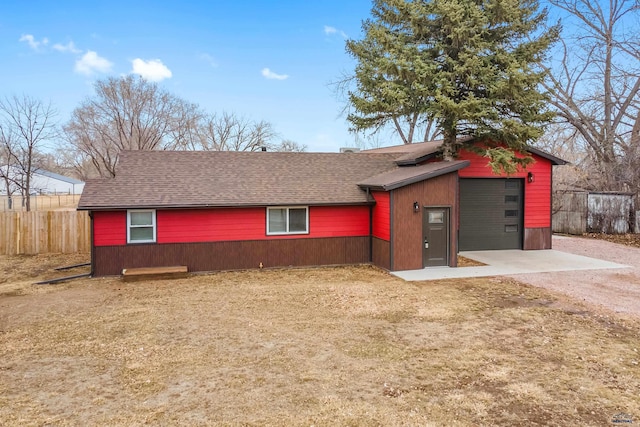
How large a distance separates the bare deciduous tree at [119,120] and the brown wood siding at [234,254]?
2157 cm

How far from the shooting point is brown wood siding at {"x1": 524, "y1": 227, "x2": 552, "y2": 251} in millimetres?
15664

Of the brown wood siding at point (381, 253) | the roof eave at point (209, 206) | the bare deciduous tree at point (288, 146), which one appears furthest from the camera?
the bare deciduous tree at point (288, 146)

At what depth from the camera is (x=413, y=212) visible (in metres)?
12.3

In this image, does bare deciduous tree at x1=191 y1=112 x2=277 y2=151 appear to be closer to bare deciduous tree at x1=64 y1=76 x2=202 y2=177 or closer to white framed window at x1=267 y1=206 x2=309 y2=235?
bare deciduous tree at x1=64 y1=76 x2=202 y2=177

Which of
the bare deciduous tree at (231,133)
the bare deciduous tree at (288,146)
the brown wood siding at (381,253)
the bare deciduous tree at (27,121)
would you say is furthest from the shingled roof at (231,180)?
the bare deciduous tree at (288,146)

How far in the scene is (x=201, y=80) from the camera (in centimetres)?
3597

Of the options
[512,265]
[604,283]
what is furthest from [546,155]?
[604,283]

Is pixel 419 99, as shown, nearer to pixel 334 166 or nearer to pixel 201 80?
pixel 334 166

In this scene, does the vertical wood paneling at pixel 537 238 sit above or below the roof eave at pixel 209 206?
below

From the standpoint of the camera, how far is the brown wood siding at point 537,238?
1566 centimetres

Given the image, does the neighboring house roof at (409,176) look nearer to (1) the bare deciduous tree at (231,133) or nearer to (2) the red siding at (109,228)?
(2) the red siding at (109,228)

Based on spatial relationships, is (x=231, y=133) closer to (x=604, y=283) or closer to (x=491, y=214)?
(x=491, y=214)

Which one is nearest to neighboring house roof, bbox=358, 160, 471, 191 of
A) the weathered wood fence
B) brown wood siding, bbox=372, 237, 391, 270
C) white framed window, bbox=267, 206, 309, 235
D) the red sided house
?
the red sided house

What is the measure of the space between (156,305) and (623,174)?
23136mm
